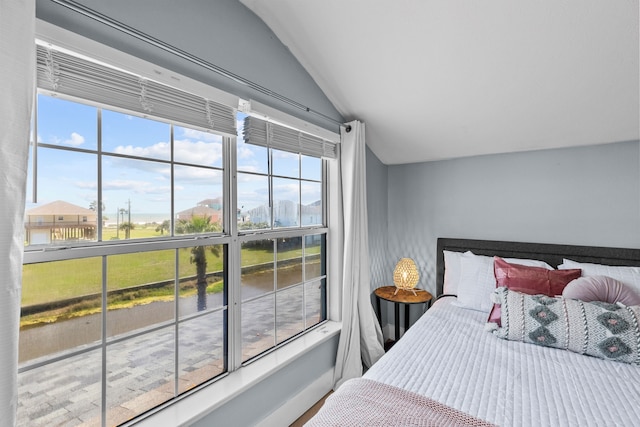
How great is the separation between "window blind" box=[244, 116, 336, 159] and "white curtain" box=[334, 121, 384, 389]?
7.2 inches

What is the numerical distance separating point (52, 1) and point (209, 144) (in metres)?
0.78

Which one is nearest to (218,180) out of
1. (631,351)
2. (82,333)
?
(82,333)

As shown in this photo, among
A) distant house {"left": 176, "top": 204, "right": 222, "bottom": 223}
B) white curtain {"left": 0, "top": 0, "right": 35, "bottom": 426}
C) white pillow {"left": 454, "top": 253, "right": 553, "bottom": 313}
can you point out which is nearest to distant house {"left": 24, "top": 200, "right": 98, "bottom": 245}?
white curtain {"left": 0, "top": 0, "right": 35, "bottom": 426}

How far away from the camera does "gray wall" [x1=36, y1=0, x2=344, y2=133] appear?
112 cm

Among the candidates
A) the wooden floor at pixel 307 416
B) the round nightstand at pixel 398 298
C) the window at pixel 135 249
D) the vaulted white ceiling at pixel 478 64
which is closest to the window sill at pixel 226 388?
the window at pixel 135 249

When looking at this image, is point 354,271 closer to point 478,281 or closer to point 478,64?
point 478,281

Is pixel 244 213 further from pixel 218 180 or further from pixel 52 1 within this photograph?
pixel 52 1

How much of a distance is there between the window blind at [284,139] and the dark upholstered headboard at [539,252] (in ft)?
4.60

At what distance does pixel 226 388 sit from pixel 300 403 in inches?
26.1

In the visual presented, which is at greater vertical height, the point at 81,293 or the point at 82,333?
the point at 81,293

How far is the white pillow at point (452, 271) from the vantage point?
2.53m

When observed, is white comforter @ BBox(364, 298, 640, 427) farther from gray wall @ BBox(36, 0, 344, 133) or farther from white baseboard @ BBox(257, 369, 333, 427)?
gray wall @ BBox(36, 0, 344, 133)

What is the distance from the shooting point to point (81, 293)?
1184 mm

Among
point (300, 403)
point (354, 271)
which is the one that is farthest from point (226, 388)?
point (354, 271)
